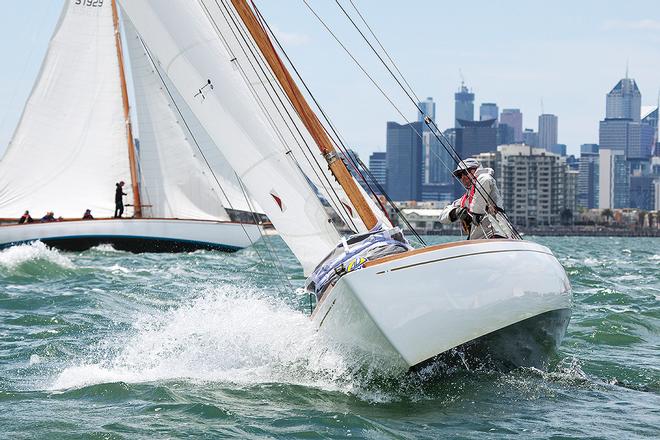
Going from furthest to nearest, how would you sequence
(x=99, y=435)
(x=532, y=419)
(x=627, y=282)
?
(x=627, y=282), (x=532, y=419), (x=99, y=435)

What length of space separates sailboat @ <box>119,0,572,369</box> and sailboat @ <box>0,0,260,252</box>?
2198 cm

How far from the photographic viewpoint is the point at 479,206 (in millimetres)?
8969

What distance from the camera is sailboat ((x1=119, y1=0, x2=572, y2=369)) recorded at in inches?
297

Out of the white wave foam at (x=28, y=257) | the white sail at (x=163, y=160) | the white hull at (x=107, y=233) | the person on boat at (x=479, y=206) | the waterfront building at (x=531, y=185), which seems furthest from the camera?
the waterfront building at (x=531, y=185)

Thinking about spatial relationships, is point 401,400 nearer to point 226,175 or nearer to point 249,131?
point 249,131

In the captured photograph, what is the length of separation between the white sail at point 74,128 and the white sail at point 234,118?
22995 mm

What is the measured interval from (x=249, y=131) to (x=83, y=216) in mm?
23950

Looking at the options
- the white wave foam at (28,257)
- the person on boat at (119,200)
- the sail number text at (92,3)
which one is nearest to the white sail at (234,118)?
the white wave foam at (28,257)

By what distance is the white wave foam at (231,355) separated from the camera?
27.3ft

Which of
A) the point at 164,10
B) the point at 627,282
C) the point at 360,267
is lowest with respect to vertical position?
the point at 627,282

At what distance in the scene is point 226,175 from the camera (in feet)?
108

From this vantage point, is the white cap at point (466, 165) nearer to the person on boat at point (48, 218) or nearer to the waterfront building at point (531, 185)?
the person on boat at point (48, 218)

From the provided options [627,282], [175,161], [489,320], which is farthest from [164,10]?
[175,161]

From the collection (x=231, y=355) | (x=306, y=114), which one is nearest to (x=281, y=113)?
(x=306, y=114)
